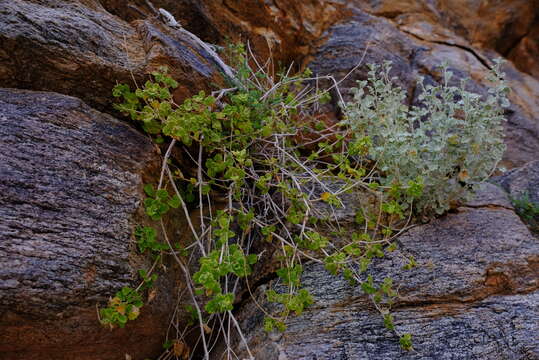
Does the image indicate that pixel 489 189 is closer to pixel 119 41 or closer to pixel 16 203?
pixel 119 41

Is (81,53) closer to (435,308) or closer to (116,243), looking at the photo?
(116,243)

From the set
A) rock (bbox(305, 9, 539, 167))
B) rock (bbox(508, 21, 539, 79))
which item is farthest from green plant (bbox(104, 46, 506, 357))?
rock (bbox(508, 21, 539, 79))

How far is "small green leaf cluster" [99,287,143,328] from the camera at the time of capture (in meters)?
1.67

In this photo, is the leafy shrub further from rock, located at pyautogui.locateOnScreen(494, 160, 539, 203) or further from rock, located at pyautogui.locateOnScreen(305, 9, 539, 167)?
rock, located at pyautogui.locateOnScreen(305, 9, 539, 167)

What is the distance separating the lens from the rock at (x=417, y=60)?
4465 millimetres

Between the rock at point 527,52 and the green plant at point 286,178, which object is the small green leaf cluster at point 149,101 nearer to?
the green plant at point 286,178

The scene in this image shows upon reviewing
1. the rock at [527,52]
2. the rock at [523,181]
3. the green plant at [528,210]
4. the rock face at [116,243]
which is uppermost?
the rock at [527,52]

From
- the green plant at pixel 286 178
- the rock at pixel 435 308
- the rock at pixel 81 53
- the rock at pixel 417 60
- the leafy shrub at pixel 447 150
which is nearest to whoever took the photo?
the rock at pixel 435 308

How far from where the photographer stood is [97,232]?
1865mm

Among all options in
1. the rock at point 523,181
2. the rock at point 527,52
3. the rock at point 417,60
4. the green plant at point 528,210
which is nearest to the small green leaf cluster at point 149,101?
the rock at point 417,60

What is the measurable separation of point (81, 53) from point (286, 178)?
1370 millimetres

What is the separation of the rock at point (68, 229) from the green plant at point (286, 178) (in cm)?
13

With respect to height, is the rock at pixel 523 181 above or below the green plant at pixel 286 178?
above

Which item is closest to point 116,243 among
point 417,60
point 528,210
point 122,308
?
point 122,308
